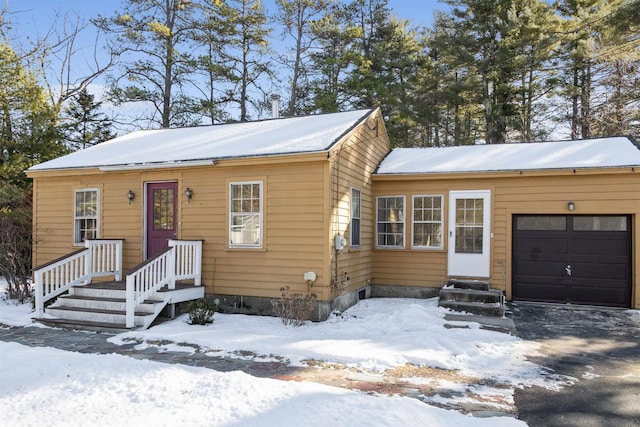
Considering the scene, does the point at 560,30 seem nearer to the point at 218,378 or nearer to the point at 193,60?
the point at 193,60

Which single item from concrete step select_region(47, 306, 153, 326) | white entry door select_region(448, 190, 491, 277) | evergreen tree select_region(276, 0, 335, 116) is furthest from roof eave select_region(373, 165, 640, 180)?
evergreen tree select_region(276, 0, 335, 116)

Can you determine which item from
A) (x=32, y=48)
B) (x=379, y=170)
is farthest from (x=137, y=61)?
(x=379, y=170)

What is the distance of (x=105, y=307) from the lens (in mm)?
7789

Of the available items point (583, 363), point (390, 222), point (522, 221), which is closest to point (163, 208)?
point (390, 222)

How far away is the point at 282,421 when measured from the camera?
11.3ft

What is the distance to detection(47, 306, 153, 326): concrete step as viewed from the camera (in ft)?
24.2

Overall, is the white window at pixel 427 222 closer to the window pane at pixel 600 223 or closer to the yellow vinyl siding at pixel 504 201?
the yellow vinyl siding at pixel 504 201

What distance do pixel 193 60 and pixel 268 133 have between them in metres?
12.7

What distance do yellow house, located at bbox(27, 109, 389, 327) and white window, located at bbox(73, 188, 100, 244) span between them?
0.9 inches

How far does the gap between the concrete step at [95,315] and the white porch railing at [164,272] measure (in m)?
0.25

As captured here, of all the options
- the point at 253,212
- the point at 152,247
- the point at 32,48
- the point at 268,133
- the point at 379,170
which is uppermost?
the point at 32,48

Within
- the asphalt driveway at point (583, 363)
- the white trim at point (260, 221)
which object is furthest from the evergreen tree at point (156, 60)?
the asphalt driveway at point (583, 363)

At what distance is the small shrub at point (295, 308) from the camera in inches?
293

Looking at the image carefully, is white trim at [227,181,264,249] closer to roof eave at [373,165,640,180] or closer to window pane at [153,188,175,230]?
window pane at [153,188,175,230]
